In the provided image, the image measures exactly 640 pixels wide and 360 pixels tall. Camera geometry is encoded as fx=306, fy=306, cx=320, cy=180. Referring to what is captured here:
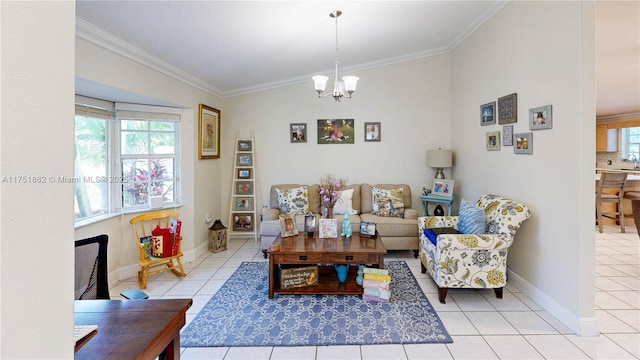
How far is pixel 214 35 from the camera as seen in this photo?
2943 mm

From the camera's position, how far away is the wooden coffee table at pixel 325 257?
2.95 meters

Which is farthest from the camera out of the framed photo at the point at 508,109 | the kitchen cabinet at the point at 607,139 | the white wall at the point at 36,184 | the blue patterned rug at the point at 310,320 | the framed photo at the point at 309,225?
the kitchen cabinet at the point at 607,139

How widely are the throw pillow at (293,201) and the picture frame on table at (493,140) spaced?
8.43 ft

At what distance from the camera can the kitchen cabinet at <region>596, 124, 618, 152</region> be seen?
7801 mm

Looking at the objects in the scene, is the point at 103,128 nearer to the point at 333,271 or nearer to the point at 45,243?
the point at 333,271

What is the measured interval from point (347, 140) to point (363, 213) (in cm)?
123

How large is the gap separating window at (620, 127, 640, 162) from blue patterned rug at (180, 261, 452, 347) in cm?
804

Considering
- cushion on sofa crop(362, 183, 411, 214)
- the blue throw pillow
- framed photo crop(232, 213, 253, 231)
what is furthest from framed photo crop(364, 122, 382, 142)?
framed photo crop(232, 213, 253, 231)

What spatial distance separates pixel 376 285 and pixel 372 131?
2797 millimetres

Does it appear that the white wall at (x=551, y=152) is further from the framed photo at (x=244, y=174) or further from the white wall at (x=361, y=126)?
the framed photo at (x=244, y=174)

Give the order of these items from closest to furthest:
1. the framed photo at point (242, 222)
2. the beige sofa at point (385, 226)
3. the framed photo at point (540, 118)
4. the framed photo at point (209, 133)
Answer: the framed photo at point (540, 118) → the beige sofa at point (385, 226) → the framed photo at point (209, 133) → the framed photo at point (242, 222)

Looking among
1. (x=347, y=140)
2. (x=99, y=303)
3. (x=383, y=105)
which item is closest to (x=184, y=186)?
(x=347, y=140)

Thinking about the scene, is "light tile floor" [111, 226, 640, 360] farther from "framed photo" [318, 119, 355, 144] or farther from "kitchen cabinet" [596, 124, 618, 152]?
"kitchen cabinet" [596, 124, 618, 152]

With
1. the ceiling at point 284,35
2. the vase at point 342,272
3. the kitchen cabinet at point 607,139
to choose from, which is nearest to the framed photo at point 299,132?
the ceiling at point 284,35
